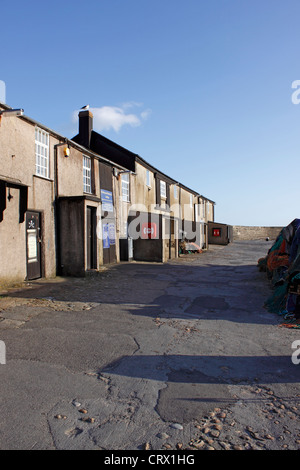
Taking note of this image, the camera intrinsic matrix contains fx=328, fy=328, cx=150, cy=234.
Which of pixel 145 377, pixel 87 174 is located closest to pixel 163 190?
pixel 87 174

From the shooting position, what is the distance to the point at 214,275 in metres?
14.0

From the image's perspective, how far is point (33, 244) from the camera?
36.7 feet

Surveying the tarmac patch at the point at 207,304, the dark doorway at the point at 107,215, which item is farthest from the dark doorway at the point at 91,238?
the tarmac patch at the point at 207,304

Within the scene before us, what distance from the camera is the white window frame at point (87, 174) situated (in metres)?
15.3

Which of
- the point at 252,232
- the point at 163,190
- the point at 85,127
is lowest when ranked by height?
the point at 252,232

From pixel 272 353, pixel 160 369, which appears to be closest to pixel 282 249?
pixel 272 353

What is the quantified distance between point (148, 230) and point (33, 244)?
29.5ft

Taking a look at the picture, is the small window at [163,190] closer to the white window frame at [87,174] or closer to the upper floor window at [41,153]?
the white window frame at [87,174]

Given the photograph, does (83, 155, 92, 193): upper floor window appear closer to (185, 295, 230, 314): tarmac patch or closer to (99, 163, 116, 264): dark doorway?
(99, 163, 116, 264): dark doorway

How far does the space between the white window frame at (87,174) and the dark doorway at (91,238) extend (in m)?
1.99

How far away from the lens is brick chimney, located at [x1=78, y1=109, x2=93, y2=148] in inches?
853

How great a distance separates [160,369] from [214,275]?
10.0 meters

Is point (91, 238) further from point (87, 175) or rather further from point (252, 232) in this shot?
point (252, 232)
